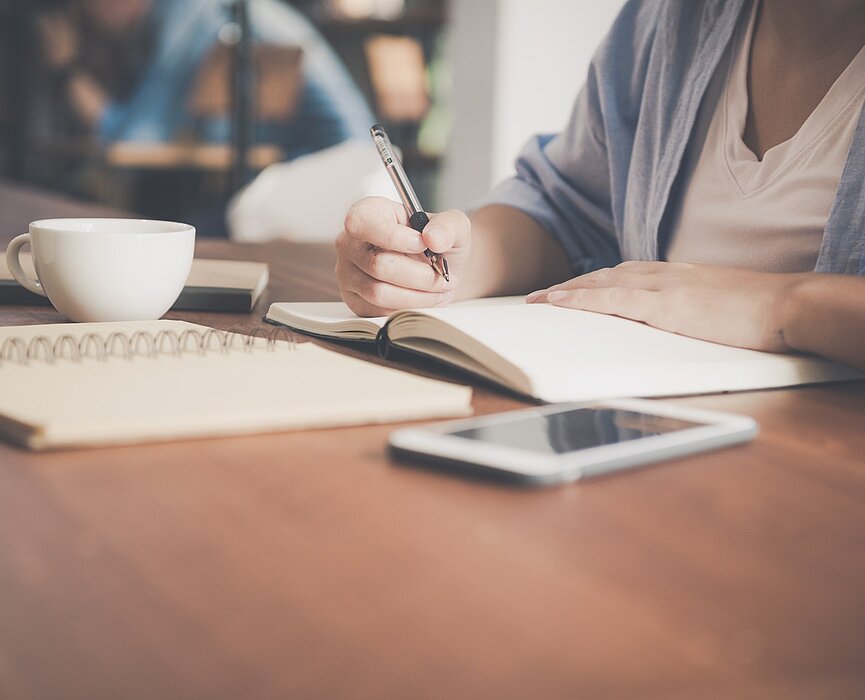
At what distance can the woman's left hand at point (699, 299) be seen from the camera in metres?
0.67

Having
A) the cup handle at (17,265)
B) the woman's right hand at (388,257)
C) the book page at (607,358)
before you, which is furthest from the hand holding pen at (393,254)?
the cup handle at (17,265)

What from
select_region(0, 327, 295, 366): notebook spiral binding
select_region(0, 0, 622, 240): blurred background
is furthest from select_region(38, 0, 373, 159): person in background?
select_region(0, 327, 295, 366): notebook spiral binding

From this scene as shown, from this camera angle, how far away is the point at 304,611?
292 mm

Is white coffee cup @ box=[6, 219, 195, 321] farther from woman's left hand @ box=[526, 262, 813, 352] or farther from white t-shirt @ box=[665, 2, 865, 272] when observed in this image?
white t-shirt @ box=[665, 2, 865, 272]

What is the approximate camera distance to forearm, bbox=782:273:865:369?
63 cm

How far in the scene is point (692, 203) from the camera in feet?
3.39

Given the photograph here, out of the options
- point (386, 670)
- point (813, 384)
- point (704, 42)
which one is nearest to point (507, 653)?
point (386, 670)

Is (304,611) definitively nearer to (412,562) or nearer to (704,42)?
(412,562)

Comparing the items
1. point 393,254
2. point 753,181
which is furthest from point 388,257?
point 753,181

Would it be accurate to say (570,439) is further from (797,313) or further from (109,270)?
(109,270)

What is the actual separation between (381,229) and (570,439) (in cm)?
36

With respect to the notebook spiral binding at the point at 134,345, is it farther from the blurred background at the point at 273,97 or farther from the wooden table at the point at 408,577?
the blurred background at the point at 273,97

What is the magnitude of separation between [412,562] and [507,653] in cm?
7

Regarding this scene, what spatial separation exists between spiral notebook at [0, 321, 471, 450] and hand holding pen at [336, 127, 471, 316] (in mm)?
166
